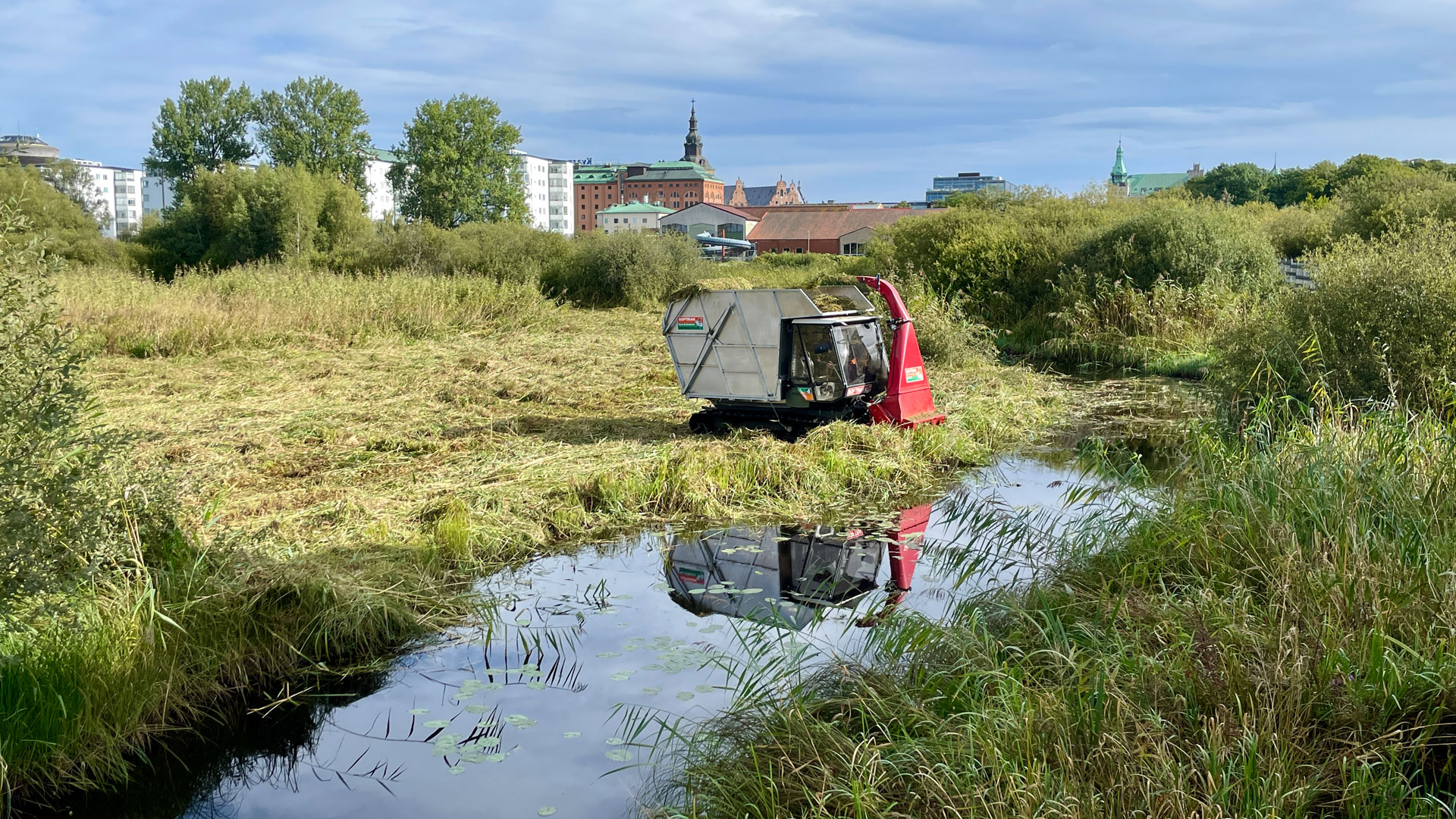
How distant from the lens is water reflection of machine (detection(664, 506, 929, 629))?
247 inches

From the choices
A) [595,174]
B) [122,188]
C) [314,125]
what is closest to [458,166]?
[314,125]

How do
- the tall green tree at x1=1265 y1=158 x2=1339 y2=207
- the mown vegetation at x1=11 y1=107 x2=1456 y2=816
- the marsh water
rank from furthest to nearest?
the tall green tree at x1=1265 y1=158 x2=1339 y2=207 < the marsh water < the mown vegetation at x1=11 y1=107 x2=1456 y2=816

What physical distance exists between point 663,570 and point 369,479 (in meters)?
3.06

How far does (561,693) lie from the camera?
506cm

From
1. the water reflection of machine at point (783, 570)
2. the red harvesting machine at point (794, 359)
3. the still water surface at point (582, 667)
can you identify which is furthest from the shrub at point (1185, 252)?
the water reflection of machine at point (783, 570)

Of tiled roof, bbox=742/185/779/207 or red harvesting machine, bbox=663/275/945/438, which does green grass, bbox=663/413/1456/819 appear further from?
tiled roof, bbox=742/185/779/207

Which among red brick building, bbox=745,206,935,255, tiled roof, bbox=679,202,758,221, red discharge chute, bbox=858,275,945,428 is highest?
tiled roof, bbox=679,202,758,221

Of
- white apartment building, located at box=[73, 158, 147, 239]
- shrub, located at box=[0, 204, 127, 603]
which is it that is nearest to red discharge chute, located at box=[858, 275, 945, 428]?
shrub, located at box=[0, 204, 127, 603]

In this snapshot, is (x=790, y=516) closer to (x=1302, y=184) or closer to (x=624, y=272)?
(x=624, y=272)

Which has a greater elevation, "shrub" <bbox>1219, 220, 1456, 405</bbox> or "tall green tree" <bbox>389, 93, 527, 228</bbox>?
"tall green tree" <bbox>389, 93, 527, 228</bbox>

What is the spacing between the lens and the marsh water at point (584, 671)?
4250mm

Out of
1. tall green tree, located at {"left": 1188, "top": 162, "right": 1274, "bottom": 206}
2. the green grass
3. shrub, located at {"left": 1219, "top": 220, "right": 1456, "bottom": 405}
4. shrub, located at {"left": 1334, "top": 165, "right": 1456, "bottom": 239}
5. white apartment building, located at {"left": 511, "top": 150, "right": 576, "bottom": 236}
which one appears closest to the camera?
the green grass

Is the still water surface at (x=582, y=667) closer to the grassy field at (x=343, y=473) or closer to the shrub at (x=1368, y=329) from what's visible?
the grassy field at (x=343, y=473)

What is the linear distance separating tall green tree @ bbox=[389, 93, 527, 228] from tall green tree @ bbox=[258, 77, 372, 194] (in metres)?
3.39
